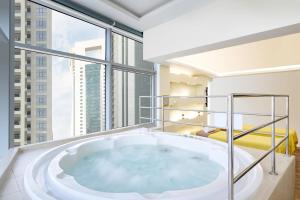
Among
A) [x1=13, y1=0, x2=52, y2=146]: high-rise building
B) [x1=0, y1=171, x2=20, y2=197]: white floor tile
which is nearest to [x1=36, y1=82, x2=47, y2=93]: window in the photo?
[x1=13, y1=0, x2=52, y2=146]: high-rise building

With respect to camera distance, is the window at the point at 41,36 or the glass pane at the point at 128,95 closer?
the window at the point at 41,36

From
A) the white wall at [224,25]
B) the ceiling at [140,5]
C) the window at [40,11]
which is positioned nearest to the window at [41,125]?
the window at [40,11]

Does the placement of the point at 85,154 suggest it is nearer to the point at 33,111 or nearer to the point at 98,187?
the point at 98,187

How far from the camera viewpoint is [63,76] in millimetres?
2605

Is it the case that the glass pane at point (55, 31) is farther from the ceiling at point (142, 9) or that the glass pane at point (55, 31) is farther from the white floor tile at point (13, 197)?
the white floor tile at point (13, 197)

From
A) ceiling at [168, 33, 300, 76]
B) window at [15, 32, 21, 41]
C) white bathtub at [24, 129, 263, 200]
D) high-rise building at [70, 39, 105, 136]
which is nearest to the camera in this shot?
white bathtub at [24, 129, 263, 200]

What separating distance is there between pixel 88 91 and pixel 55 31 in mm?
1031

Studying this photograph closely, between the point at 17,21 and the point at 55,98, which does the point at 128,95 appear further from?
the point at 17,21

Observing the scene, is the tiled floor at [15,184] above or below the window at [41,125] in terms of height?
below

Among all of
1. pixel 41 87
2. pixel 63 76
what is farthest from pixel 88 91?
pixel 41 87

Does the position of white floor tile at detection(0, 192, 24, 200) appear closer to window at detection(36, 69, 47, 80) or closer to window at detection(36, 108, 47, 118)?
window at detection(36, 108, 47, 118)

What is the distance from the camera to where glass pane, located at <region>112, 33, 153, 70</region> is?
339cm

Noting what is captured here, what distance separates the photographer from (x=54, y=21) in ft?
8.16

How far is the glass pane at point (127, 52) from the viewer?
134 inches
